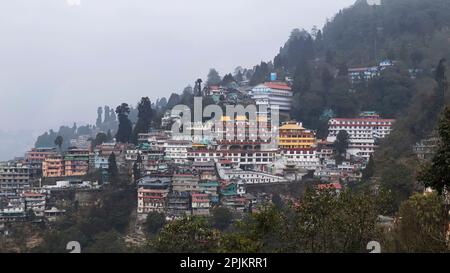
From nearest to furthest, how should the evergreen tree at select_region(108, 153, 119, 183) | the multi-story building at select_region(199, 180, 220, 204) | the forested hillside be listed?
the multi-story building at select_region(199, 180, 220, 204)
the forested hillside
the evergreen tree at select_region(108, 153, 119, 183)

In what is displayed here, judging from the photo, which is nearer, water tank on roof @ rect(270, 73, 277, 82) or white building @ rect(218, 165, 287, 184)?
white building @ rect(218, 165, 287, 184)

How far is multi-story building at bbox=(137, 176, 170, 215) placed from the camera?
20.1m

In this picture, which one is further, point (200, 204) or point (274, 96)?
point (274, 96)

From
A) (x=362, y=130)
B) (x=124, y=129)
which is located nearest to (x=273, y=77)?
(x=362, y=130)

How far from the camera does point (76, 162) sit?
964 inches

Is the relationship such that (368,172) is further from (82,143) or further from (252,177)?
(82,143)

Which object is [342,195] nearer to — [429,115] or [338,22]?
[429,115]

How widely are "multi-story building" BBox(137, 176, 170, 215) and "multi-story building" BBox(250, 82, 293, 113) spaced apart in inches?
408

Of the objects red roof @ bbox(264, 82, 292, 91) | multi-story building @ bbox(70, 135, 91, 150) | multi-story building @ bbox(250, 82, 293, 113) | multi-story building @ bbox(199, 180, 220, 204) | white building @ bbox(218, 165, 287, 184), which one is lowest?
multi-story building @ bbox(199, 180, 220, 204)

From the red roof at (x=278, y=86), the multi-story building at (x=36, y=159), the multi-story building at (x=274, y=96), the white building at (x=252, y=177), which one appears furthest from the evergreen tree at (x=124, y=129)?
the red roof at (x=278, y=86)

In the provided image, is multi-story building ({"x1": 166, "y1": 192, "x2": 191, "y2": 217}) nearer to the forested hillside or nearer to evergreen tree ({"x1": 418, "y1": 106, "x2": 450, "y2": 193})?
the forested hillside

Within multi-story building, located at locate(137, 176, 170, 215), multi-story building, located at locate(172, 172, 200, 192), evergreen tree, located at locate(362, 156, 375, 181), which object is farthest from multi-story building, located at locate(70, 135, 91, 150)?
evergreen tree, located at locate(362, 156, 375, 181)

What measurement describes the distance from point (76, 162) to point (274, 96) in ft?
36.0

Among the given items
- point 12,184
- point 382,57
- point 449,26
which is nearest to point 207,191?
Answer: point 12,184
